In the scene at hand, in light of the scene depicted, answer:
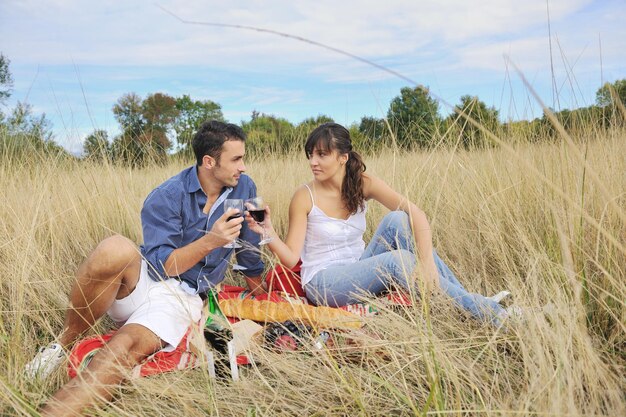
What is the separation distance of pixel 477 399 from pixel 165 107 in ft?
77.2

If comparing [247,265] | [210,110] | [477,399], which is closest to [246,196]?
[247,265]

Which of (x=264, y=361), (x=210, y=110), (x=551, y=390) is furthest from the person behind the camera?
(x=210, y=110)

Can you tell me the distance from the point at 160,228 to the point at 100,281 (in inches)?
18.1

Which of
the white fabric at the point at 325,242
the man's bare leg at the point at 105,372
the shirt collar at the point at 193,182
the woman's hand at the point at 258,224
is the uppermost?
the shirt collar at the point at 193,182

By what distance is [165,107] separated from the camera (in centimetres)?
2356

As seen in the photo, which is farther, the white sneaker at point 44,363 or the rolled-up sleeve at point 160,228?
the rolled-up sleeve at point 160,228

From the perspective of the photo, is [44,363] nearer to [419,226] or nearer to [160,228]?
[160,228]

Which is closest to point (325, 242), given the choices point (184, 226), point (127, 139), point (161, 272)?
point (184, 226)

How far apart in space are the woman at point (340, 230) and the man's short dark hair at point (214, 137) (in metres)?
0.47

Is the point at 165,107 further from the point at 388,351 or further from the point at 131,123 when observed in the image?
the point at 388,351

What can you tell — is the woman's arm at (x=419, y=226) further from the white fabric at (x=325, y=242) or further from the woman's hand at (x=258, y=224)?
the woman's hand at (x=258, y=224)

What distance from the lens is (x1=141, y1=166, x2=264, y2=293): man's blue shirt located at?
2.85 meters

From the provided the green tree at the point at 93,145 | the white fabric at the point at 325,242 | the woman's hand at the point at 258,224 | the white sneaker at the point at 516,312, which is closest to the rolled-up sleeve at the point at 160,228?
the woman's hand at the point at 258,224

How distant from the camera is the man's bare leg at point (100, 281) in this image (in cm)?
250
